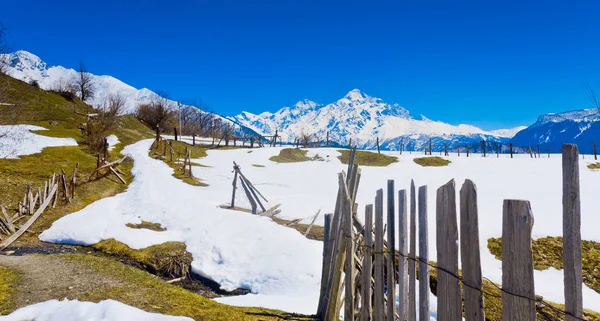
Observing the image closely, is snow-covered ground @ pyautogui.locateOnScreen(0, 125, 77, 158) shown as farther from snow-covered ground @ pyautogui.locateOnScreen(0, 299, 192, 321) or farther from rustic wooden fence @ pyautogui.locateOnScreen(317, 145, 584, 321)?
rustic wooden fence @ pyautogui.locateOnScreen(317, 145, 584, 321)

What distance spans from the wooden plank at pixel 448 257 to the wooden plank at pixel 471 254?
99 mm

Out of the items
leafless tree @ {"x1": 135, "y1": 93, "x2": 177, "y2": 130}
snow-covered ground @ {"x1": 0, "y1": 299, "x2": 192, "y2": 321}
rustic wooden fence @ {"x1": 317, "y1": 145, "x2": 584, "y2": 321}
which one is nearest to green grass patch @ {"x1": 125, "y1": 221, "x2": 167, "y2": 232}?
snow-covered ground @ {"x1": 0, "y1": 299, "x2": 192, "y2": 321}

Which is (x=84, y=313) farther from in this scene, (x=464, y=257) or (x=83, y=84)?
(x=83, y=84)

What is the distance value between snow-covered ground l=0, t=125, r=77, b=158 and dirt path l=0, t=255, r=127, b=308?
787 inches

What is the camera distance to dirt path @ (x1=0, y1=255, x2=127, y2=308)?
6.09m

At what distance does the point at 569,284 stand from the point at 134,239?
11.9 m

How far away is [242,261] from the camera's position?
993cm

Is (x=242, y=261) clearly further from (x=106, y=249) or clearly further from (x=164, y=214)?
(x=164, y=214)

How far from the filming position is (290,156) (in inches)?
2000

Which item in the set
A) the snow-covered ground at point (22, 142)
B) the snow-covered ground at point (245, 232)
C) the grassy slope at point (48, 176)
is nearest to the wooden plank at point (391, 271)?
the snow-covered ground at point (245, 232)

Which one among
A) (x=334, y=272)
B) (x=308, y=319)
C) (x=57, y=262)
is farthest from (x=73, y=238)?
(x=334, y=272)

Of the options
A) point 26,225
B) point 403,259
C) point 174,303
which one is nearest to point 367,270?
point 403,259

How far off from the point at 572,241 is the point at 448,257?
88cm

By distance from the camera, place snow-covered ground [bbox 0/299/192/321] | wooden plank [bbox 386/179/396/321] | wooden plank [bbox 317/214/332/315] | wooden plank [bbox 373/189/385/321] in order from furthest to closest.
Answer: wooden plank [bbox 317/214/332/315], snow-covered ground [bbox 0/299/192/321], wooden plank [bbox 373/189/385/321], wooden plank [bbox 386/179/396/321]
